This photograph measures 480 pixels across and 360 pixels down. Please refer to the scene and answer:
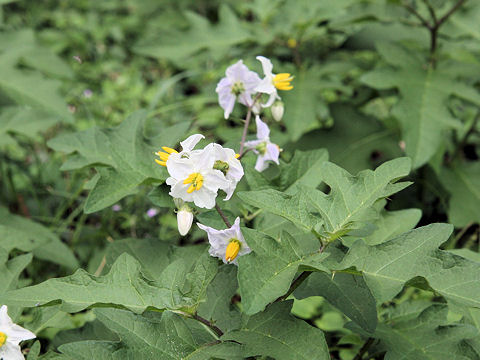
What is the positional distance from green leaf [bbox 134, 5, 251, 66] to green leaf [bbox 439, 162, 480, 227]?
1.24 metres

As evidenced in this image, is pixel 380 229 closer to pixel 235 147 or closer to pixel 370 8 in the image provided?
pixel 235 147

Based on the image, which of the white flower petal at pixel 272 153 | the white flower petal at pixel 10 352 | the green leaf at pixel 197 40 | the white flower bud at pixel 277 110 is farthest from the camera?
the green leaf at pixel 197 40

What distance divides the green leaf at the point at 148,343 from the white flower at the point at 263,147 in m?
0.58

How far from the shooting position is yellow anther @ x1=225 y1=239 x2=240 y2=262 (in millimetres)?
1304

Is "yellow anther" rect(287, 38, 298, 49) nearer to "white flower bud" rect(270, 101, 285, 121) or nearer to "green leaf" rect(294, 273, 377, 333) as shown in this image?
"white flower bud" rect(270, 101, 285, 121)

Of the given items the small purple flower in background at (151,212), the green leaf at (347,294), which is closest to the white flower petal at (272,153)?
the green leaf at (347,294)

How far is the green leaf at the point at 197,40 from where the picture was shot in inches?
106

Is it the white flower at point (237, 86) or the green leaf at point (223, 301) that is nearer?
the green leaf at point (223, 301)

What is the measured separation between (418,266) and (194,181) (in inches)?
21.5

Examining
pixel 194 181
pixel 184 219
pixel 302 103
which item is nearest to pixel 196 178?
pixel 194 181

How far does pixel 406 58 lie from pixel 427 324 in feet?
4.68

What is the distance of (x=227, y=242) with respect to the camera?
1.35 meters

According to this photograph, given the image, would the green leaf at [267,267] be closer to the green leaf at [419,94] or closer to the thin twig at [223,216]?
the thin twig at [223,216]

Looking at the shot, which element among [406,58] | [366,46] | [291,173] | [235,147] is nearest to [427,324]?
[291,173]
